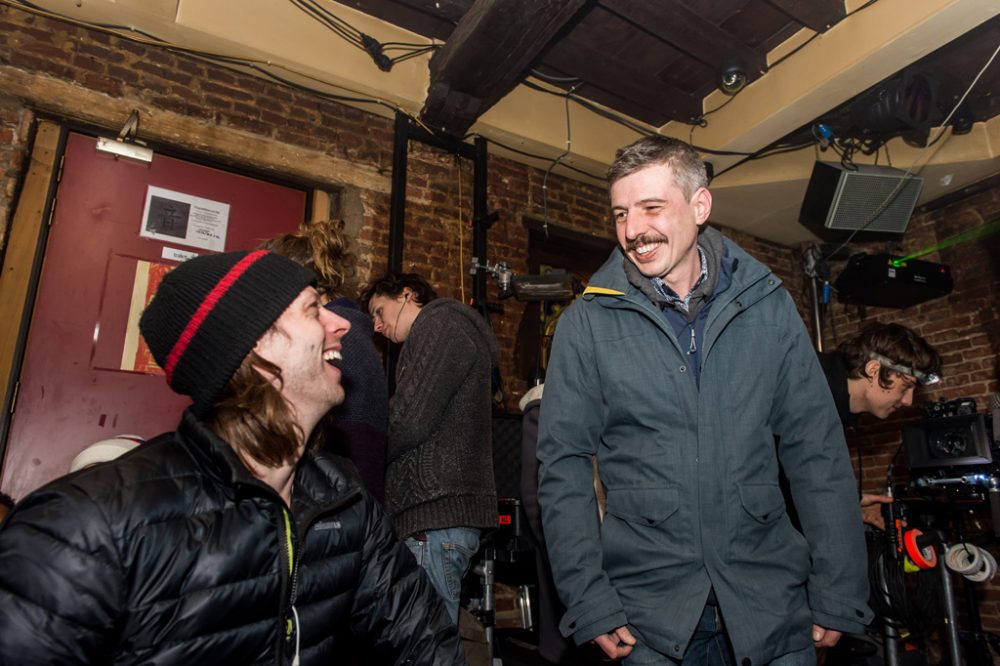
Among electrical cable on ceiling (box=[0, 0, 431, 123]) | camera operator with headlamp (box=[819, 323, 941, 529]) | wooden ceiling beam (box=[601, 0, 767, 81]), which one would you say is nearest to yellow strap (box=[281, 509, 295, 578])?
camera operator with headlamp (box=[819, 323, 941, 529])

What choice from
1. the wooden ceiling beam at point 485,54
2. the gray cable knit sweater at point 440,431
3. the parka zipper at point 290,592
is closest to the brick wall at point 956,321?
the wooden ceiling beam at point 485,54

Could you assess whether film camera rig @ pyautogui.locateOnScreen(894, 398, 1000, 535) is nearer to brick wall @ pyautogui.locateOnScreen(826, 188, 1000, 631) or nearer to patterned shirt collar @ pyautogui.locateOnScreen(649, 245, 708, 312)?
brick wall @ pyautogui.locateOnScreen(826, 188, 1000, 631)

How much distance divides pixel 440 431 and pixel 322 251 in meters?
0.81

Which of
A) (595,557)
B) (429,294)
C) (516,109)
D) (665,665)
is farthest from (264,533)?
(516,109)

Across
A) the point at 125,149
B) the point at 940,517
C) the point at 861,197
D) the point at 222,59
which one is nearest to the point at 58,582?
the point at 125,149

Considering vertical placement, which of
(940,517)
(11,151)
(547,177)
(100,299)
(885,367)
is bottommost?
(940,517)

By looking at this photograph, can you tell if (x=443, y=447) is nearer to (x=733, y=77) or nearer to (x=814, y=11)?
(x=733, y=77)

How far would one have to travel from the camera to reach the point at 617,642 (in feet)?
4.93

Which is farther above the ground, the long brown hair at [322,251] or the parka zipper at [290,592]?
the long brown hair at [322,251]

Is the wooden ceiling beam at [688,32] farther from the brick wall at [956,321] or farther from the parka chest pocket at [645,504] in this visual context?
the parka chest pocket at [645,504]

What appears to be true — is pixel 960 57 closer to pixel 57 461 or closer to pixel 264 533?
pixel 264 533

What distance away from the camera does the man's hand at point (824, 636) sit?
5.00ft

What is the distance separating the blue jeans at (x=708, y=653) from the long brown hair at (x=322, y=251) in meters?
1.42

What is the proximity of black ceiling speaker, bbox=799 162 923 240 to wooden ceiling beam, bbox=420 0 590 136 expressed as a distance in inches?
94.7
